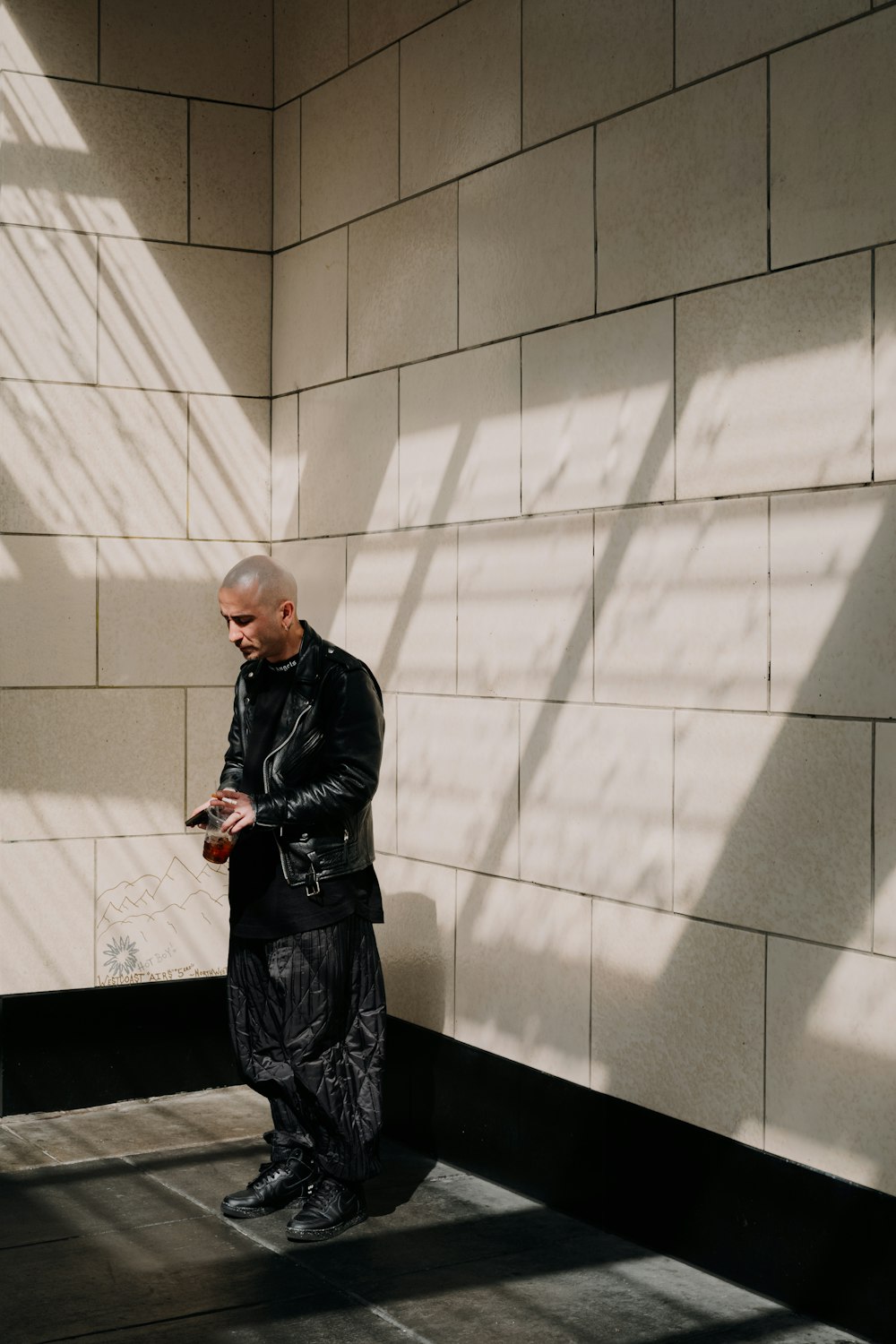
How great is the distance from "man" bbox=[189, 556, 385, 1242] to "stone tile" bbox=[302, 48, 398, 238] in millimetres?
1983

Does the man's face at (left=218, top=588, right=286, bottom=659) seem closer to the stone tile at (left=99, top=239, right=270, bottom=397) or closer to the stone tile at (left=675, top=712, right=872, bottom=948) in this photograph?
the stone tile at (left=675, top=712, right=872, bottom=948)

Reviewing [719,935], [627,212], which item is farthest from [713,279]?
[719,935]

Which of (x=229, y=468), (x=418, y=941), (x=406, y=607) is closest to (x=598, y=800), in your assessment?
(x=418, y=941)

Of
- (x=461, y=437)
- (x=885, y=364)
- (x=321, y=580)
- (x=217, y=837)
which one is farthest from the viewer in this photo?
(x=321, y=580)

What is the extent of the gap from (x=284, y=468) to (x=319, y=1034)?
2707 mm

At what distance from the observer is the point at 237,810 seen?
4629 millimetres

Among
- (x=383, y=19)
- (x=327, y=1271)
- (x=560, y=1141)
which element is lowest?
(x=327, y=1271)

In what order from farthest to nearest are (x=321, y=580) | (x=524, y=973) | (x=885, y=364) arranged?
1. (x=321, y=580)
2. (x=524, y=973)
3. (x=885, y=364)

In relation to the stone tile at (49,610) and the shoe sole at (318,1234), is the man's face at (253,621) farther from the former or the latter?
the shoe sole at (318,1234)

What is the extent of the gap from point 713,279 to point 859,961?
1.92 m

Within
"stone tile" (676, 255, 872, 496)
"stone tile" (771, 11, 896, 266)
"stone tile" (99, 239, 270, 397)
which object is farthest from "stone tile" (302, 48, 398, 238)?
"stone tile" (771, 11, 896, 266)

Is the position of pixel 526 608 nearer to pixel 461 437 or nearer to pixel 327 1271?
pixel 461 437

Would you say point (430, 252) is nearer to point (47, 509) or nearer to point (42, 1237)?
point (47, 509)

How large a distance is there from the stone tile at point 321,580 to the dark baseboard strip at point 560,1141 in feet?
5.15
